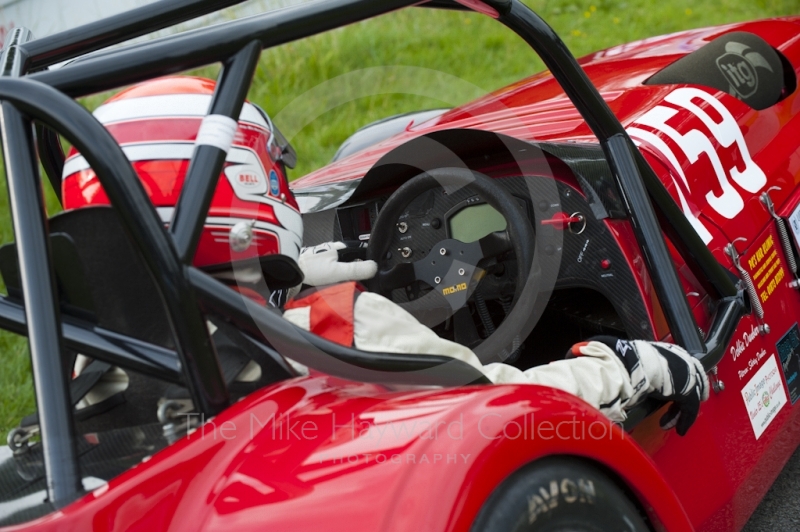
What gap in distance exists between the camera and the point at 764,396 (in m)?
2.12

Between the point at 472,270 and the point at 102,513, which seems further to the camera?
the point at 472,270

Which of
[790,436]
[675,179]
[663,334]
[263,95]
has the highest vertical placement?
[263,95]

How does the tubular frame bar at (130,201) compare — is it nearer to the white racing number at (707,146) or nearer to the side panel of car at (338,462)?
the side panel of car at (338,462)

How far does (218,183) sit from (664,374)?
0.98 m

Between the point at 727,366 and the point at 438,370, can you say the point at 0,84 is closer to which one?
the point at 438,370

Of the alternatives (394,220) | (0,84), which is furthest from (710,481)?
(0,84)

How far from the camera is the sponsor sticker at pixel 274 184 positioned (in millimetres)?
1751

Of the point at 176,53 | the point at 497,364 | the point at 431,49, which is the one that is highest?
the point at 431,49

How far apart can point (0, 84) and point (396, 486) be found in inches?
30.8

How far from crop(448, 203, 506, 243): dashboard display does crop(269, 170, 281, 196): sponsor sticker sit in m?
0.61

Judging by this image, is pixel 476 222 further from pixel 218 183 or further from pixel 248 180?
pixel 218 183

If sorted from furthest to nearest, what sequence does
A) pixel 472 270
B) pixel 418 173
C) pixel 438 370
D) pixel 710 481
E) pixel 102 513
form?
pixel 418 173
pixel 472 270
pixel 710 481
pixel 438 370
pixel 102 513

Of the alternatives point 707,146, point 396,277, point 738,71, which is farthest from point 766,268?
point 396,277

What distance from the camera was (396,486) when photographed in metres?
1.14
